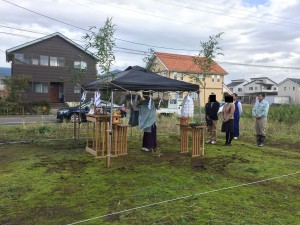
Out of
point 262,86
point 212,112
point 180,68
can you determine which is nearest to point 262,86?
point 262,86

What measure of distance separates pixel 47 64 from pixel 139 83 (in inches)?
910

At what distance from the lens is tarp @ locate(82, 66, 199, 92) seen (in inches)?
251

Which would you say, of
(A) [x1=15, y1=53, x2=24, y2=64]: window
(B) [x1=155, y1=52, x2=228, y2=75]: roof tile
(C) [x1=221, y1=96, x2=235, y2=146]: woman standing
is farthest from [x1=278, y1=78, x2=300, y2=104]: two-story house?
(C) [x1=221, y1=96, x2=235, y2=146]: woman standing

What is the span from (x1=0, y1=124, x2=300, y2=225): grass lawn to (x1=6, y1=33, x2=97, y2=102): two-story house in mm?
19793

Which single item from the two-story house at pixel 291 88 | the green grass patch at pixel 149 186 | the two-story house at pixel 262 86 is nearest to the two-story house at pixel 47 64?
the green grass patch at pixel 149 186

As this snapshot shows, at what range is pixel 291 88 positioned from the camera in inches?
2402

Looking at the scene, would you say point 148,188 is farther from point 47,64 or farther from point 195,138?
point 47,64

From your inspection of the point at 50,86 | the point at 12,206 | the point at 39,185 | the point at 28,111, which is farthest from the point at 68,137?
the point at 50,86

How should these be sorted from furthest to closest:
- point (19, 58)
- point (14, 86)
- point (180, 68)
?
point (180, 68) < point (19, 58) < point (14, 86)

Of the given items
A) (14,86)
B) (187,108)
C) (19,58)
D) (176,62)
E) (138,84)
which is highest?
(176,62)

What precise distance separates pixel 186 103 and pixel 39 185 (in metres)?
4.50

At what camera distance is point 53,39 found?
27.4 meters

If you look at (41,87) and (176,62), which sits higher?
(176,62)

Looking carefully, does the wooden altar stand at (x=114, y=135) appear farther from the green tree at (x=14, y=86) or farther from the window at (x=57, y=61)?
the window at (x=57, y=61)
